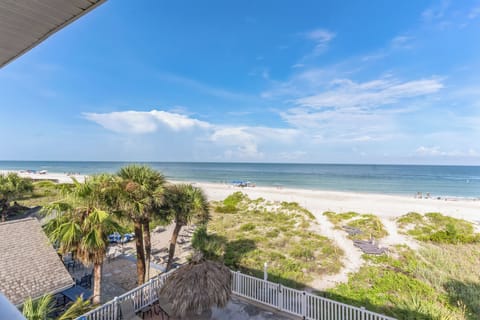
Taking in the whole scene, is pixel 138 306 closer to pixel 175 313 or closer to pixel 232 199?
pixel 175 313

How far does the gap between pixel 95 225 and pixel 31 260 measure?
8.38 feet

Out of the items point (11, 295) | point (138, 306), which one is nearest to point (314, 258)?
point (138, 306)

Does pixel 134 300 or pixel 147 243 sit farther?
pixel 147 243

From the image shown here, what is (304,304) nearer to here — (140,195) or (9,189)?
(140,195)

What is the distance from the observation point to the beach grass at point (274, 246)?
329 inches

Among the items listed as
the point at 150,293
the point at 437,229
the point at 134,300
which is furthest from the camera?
the point at 437,229

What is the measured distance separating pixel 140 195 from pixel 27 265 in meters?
3.32

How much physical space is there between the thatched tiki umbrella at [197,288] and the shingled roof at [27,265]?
9.89 ft

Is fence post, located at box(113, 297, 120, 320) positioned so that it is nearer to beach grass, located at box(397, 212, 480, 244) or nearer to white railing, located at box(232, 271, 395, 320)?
white railing, located at box(232, 271, 395, 320)

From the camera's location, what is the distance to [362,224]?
15656mm

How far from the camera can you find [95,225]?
5195 mm

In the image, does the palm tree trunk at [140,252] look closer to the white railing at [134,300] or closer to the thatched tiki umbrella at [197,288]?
the white railing at [134,300]

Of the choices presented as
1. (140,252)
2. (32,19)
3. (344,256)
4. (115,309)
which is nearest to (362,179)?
(344,256)

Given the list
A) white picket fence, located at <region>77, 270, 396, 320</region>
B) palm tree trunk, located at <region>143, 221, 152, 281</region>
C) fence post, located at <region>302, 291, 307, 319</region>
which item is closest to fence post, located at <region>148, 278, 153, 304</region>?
white picket fence, located at <region>77, 270, 396, 320</region>
